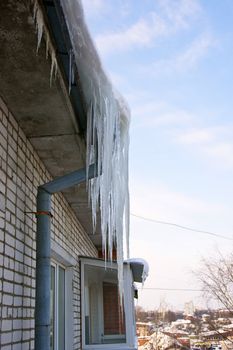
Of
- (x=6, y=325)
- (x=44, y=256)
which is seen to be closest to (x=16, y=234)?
(x=44, y=256)

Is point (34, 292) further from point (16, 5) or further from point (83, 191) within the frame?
point (16, 5)

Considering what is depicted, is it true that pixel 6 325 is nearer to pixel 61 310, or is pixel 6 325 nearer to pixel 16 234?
pixel 16 234

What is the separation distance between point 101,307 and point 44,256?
5692 mm

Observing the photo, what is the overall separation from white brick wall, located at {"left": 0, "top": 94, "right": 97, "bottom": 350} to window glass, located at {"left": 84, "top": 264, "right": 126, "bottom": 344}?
3.44 m

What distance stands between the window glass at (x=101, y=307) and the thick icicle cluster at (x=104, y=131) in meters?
3.31

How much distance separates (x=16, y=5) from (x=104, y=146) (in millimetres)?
1328

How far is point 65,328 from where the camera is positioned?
507 cm

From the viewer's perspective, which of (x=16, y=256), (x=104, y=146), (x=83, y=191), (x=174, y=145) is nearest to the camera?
(x=16, y=256)

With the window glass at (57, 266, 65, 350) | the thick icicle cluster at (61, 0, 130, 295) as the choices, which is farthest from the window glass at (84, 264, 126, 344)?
the thick icicle cluster at (61, 0, 130, 295)

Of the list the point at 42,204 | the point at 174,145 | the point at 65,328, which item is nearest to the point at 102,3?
the point at 42,204

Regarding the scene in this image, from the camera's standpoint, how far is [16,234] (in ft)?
9.36

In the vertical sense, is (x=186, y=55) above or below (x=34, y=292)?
above

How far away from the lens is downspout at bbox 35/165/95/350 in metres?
2.92

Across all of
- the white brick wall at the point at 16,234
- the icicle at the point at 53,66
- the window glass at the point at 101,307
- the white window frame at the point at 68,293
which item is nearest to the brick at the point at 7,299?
the white brick wall at the point at 16,234
